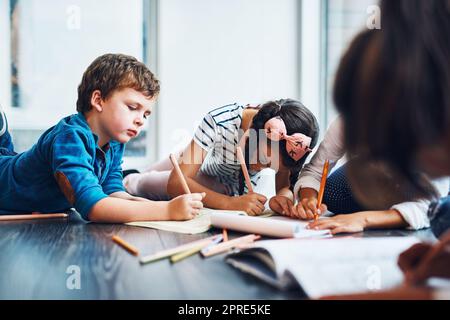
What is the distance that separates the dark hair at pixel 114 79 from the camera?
3.62ft

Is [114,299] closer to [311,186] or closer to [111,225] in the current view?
[111,225]

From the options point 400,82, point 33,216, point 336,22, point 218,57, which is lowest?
point 33,216

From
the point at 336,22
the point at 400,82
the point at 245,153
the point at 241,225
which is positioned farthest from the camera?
the point at 336,22

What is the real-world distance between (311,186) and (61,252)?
0.57m

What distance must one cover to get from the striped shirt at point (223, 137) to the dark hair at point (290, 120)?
97mm

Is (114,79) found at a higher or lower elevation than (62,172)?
higher

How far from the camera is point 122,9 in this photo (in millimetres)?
2295

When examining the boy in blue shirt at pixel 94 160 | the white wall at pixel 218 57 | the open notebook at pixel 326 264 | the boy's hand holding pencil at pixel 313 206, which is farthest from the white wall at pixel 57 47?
the open notebook at pixel 326 264

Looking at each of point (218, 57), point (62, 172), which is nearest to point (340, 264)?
point (62, 172)

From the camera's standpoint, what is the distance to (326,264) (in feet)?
1.81

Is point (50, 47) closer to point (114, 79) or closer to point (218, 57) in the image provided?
point (218, 57)

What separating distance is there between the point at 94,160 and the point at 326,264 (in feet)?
2.05

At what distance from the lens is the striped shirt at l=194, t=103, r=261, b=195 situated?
1289 millimetres

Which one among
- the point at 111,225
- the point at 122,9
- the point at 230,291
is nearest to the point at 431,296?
the point at 230,291
